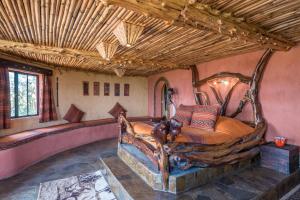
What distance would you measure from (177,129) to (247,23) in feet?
5.81

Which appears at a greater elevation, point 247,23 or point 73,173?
point 247,23

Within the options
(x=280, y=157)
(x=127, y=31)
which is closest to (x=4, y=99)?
(x=127, y=31)

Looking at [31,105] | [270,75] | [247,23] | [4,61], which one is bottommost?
[31,105]

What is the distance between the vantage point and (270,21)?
94.3 inches

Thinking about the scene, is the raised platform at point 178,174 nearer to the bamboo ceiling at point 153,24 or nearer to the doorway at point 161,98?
the bamboo ceiling at point 153,24

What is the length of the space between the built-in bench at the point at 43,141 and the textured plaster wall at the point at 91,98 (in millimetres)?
375

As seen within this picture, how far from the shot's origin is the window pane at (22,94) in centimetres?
453

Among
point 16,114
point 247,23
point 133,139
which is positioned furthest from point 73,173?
point 247,23

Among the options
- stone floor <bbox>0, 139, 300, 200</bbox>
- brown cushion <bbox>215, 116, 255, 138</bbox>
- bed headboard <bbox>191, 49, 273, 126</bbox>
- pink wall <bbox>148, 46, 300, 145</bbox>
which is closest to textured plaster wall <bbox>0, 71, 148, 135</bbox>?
stone floor <bbox>0, 139, 300, 200</bbox>

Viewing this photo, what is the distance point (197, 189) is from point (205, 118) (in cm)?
160

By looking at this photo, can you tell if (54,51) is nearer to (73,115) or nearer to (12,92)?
(12,92)

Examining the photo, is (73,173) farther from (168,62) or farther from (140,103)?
(140,103)

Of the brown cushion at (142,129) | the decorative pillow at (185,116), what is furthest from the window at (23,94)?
the decorative pillow at (185,116)

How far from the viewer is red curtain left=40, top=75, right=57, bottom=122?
5.10 metres
